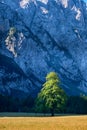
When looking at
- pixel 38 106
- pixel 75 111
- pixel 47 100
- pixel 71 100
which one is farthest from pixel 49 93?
pixel 71 100

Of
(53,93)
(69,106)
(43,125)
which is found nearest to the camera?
(43,125)

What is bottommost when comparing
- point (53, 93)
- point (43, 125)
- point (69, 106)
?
point (43, 125)

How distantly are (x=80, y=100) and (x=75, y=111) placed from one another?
11482mm

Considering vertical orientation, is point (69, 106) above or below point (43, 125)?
above

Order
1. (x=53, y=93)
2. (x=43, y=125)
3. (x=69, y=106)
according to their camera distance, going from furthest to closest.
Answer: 1. (x=69, y=106)
2. (x=53, y=93)
3. (x=43, y=125)

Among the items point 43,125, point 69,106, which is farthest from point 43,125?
point 69,106

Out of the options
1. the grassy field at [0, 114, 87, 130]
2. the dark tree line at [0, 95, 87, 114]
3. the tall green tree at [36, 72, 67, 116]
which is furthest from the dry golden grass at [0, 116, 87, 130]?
the dark tree line at [0, 95, 87, 114]

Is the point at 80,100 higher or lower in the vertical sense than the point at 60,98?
higher

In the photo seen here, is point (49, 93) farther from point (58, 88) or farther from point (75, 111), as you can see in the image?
point (75, 111)

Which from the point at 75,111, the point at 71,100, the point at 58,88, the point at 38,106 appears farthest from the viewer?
the point at 71,100

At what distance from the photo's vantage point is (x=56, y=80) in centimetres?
10181

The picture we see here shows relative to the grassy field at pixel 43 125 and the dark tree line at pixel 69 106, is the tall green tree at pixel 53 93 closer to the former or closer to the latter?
the grassy field at pixel 43 125

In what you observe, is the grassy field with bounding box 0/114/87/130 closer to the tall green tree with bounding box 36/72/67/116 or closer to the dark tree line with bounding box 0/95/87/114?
the tall green tree with bounding box 36/72/67/116

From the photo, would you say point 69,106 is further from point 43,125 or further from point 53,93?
point 43,125
